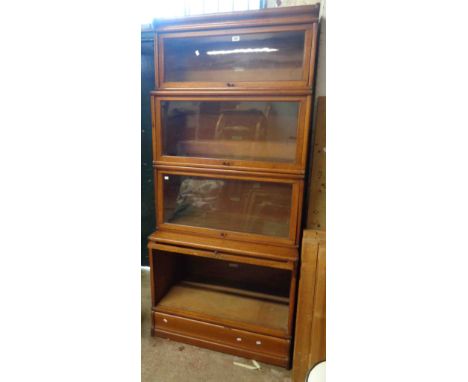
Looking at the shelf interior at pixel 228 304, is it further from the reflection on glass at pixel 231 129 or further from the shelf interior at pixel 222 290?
the reflection on glass at pixel 231 129

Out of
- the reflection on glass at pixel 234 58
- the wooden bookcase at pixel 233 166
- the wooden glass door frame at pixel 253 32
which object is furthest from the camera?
the reflection on glass at pixel 234 58

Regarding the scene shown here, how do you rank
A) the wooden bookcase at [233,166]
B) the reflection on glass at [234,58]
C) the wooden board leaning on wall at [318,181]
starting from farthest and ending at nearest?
1. the wooden board leaning on wall at [318,181]
2. the reflection on glass at [234,58]
3. the wooden bookcase at [233,166]

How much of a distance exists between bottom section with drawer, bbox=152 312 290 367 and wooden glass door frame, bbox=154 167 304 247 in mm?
540

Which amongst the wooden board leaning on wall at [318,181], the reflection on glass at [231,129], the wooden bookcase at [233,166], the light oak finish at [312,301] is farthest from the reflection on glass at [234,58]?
the light oak finish at [312,301]

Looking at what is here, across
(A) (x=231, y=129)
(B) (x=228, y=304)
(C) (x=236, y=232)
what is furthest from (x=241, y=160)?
(B) (x=228, y=304)

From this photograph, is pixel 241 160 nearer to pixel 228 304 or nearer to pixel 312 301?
pixel 312 301

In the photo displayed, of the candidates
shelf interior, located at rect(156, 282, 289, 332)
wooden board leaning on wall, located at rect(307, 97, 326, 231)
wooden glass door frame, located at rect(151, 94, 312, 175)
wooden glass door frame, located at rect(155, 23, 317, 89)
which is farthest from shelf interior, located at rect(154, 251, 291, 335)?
wooden glass door frame, located at rect(155, 23, 317, 89)

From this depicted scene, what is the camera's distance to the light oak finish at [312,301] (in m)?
1.28

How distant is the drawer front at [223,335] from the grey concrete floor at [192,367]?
0.26ft

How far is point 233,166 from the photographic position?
148 cm

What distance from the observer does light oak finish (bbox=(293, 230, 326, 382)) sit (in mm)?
1279

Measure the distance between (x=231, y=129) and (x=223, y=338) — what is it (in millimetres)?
1270

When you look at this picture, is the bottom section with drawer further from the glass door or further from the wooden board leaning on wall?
the wooden board leaning on wall
